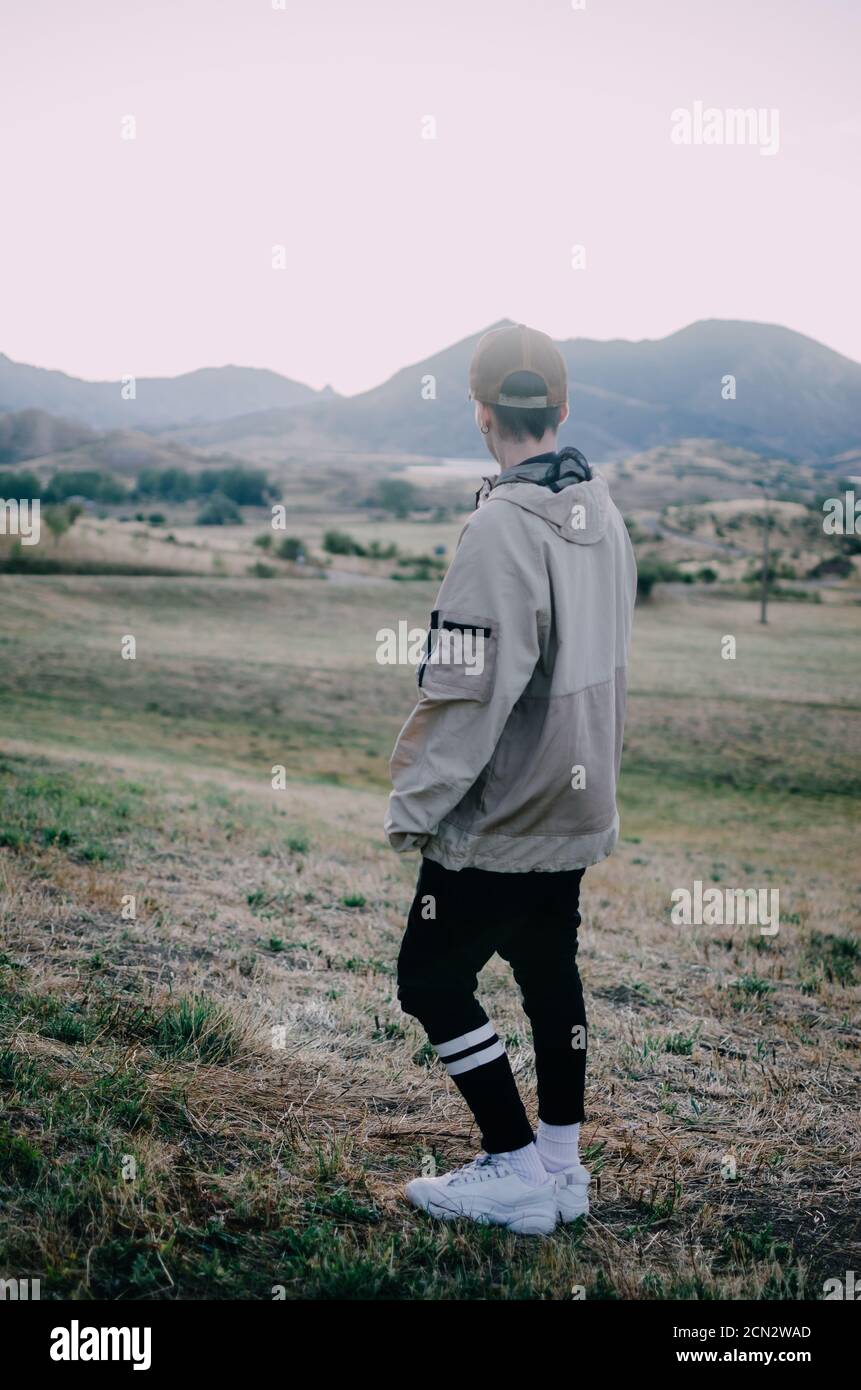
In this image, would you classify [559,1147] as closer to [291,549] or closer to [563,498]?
[563,498]

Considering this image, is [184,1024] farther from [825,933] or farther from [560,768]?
[825,933]

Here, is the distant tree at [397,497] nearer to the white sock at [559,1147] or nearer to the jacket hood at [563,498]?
the jacket hood at [563,498]

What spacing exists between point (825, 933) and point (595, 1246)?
447cm

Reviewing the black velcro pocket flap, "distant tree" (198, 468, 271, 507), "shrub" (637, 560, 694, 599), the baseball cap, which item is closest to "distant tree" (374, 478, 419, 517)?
"distant tree" (198, 468, 271, 507)

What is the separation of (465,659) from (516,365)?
840 mm

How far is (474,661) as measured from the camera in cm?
247

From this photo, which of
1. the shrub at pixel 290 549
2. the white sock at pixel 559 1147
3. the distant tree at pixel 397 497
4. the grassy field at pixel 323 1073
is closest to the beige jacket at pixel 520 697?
the white sock at pixel 559 1147

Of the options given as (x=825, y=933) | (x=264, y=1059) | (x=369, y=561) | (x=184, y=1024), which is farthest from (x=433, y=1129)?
(x=369, y=561)

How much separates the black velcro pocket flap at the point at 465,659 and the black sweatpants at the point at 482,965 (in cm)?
50

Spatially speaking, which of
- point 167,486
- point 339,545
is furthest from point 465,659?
point 167,486

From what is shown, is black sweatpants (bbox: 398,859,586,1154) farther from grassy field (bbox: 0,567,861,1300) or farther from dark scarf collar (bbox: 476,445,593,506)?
dark scarf collar (bbox: 476,445,593,506)

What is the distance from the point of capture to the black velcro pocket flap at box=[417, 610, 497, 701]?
97.2 inches

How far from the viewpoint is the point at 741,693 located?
28.8 meters
